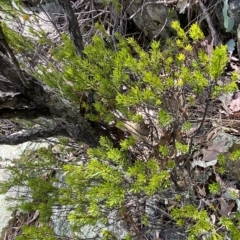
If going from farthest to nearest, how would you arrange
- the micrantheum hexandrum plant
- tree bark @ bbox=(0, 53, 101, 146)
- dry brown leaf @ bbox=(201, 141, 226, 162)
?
dry brown leaf @ bbox=(201, 141, 226, 162) → tree bark @ bbox=(0, 53, 101, 146) → the micrantheum hexandrum plant

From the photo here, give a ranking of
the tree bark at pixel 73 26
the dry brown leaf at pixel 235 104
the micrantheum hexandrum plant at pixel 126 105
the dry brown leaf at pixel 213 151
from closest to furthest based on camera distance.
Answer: the micrantheum hexandrum plant at pixel 126 105, the tree bark at pixel 73 26, the dry brown leaf at pixel 213 151, the dry brown leaf at pixel 235 104

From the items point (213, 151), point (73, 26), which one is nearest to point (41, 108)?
point (73, 26)

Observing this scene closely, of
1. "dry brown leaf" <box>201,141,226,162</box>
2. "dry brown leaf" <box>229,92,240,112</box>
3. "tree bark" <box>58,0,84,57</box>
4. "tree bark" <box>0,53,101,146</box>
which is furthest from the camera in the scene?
"dry brown leaf" <box>229,92,240,112</box>

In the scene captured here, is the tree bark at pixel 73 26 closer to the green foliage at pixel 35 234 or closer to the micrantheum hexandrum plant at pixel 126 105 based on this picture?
the micrantheum hexandrum plant at pixel 126 105

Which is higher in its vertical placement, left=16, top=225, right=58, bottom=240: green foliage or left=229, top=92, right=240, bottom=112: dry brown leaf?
left=16, top=225, right=58, bottom=240: green foliage

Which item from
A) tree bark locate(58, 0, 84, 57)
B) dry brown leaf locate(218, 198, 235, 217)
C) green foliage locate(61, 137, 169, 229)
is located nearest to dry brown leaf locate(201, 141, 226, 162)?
dry brown leaf locate(218, 198, 235, 217)

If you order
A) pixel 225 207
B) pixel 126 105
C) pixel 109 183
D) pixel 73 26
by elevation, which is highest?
pixel 73 26

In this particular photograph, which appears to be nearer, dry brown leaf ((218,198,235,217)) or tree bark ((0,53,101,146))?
tree bark ((0,53,101,146))

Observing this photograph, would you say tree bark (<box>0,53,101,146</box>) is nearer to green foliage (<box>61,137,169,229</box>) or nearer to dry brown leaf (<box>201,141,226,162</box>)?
green foliage (<box>61,137,169,229</box>)

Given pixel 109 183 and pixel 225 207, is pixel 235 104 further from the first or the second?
pixel 109 183

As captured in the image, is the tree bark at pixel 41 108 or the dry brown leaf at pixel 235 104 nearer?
the tree bark at pixel 41 108

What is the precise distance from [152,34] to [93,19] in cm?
53

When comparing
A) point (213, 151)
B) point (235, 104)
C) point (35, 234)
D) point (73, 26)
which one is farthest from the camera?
point (235, 104)

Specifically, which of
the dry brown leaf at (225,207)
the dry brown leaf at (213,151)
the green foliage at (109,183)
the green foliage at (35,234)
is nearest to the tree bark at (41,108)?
the green foliage at (109,183)
